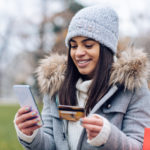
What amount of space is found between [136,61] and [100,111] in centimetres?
39

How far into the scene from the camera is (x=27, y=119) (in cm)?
174

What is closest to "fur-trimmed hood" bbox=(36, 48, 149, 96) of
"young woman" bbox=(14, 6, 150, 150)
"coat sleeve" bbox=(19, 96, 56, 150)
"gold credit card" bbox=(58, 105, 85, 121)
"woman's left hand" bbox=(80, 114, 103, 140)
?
"young woman" bbox=(14, 6, 150, 150)

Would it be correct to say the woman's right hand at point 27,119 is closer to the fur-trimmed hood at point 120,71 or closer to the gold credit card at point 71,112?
the gold credit card at point 71,112

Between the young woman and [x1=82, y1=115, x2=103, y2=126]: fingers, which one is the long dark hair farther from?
[x1=82, y1=115, x2=103, y2=126]: fingers

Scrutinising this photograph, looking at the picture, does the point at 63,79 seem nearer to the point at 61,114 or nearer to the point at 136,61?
the point at 61,114

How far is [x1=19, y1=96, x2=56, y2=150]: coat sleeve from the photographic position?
1.91 m

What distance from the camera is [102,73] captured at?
199 cm

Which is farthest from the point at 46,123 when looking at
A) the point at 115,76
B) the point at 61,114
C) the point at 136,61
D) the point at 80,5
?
the point at 80,5

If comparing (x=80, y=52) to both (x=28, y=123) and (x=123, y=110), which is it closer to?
(x=123, y=110)

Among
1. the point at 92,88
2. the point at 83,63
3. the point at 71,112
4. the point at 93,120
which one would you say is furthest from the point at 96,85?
the point at 93,120

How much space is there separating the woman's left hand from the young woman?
109 mm

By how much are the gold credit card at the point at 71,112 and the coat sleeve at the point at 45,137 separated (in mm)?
205

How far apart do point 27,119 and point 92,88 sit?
1.60 ft

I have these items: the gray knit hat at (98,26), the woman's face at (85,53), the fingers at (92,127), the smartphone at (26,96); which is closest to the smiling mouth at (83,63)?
the woman's face at (85,53)
